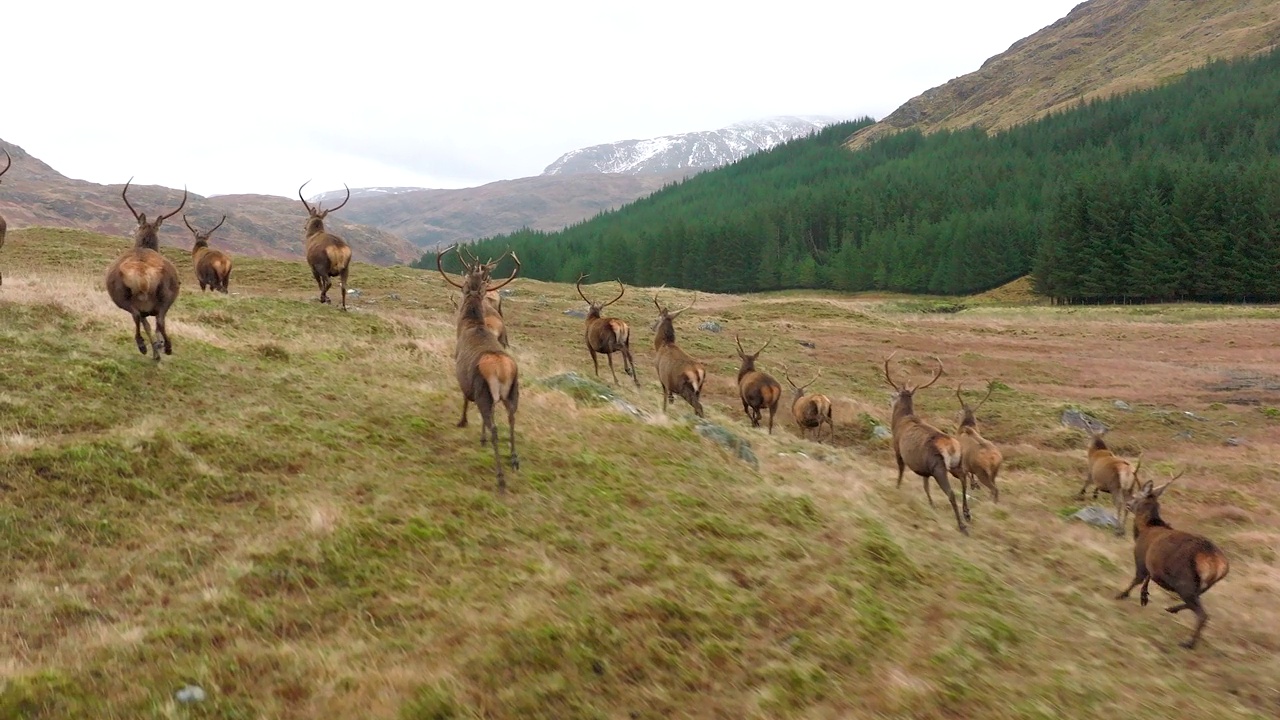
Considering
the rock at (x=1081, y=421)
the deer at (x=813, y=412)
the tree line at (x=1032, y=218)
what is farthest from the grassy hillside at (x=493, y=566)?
the tree line at (x=1032, y=218)

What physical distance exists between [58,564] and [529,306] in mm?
37411

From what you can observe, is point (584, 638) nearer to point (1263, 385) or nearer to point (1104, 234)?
point (1263, 385)

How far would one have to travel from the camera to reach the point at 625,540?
7.79 m

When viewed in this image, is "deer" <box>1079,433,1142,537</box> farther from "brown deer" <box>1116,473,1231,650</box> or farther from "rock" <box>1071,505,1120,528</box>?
"brown deer" <box>1116,473,1231,650</box>

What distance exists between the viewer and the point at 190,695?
14.6ft

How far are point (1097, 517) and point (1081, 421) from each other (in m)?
9.40

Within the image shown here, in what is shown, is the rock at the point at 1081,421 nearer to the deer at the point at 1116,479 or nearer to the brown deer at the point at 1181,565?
the deer at the point at 1116,479

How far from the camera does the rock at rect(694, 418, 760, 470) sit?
12.9 meters

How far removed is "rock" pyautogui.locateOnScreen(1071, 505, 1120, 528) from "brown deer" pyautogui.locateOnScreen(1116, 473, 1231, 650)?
13.7 ft

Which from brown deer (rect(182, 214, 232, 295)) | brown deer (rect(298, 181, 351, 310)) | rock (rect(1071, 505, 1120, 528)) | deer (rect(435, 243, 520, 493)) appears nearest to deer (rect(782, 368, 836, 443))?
rock (rect(1071, 505, 1120, 528))

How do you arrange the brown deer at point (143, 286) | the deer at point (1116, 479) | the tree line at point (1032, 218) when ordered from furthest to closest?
the tree line at point (1032, 218) < the deer at point (1116, 479) < the brown deer at point (143, 286)

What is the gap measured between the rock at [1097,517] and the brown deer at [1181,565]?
417 cm

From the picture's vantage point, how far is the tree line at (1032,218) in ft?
239

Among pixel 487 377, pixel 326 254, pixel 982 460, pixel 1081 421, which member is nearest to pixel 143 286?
pixel 487 377
